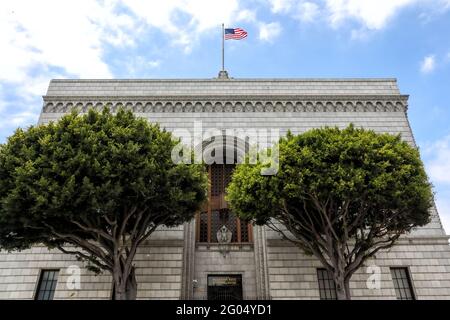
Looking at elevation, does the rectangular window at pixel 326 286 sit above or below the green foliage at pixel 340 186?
below

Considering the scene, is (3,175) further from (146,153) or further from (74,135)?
(146,153)

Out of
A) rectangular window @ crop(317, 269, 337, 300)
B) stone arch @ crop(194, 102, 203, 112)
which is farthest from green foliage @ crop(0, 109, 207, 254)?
rectangular window @ crop(317, 269, 337, 300)

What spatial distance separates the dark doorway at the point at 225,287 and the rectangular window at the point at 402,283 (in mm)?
10399

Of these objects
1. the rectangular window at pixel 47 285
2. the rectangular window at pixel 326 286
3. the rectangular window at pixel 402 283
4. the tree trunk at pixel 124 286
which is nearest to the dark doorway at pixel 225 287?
the rectangular window at pixel 326 286

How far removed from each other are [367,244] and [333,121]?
39.9 ft

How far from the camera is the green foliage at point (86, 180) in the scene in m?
15.1

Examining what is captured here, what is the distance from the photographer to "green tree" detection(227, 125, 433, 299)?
16.9 metres

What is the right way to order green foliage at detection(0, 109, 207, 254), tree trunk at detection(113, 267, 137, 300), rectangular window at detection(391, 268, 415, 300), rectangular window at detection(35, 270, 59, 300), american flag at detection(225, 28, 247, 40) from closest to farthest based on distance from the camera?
green foliage at detection(0, 109, 207, 254)
tree trunk at detection(113, 267, 137, 300)
rectangular window at detection(35, 270, 59, 300)
rectangular window at detection(391, 268, 415, 300)
american flag at detection(225, 28, 247, 40)

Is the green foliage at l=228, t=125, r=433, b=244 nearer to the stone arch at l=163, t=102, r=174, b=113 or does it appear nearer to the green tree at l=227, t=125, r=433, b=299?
the green tree at l=227, t=125, r=433, b=299

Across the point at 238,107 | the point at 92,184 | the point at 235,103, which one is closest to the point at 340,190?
the point at 92,184

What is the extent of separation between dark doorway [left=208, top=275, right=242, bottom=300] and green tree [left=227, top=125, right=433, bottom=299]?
20.8 ft

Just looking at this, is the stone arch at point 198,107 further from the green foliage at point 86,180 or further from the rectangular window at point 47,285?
the rectangular window at point 47,285

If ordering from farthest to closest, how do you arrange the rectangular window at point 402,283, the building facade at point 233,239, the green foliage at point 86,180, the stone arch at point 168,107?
1. the stone arch at point 168,107
2. the rectangular window at point 402,283
3. the building facade at point 233,239
4. the green foliage at point 86,180

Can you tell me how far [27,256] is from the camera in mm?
22344
